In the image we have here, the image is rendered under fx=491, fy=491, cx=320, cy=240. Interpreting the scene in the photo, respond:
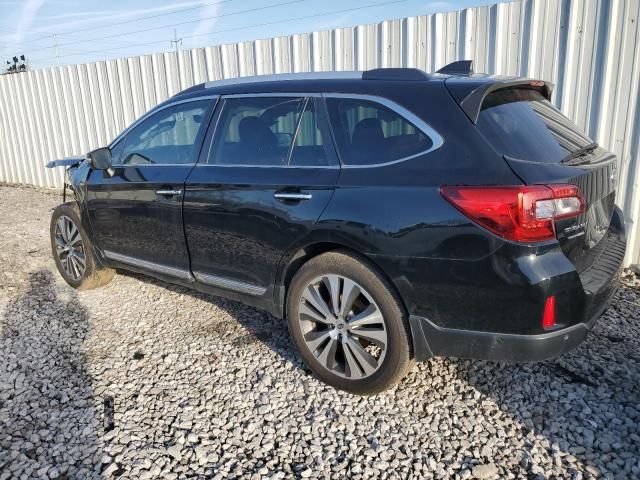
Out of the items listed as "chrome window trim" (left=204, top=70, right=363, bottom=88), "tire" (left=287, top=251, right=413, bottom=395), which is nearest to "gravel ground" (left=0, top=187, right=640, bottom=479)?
"tire" (left=287, top=251, right=413, bottom=395)

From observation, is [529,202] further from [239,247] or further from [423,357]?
[239,247]

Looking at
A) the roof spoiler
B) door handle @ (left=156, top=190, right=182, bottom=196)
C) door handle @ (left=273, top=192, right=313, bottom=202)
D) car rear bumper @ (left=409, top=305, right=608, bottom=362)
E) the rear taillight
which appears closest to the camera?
the rear taillight

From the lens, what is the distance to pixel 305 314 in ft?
9.85

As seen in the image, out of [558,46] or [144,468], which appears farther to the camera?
[558,46]

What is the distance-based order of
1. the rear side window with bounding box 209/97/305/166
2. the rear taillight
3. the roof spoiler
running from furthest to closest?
the rear side window with bounding box 209/97/305/166 < the roof spoiler < the rear taillight

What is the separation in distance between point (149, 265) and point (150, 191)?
611 millimetres

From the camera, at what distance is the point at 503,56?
5.09 meters

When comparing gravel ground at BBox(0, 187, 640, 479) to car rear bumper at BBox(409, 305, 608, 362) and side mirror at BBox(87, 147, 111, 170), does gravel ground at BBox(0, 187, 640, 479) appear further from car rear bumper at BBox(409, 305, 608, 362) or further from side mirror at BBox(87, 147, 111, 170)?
side mirror at BBox(87, 147, 111, 170)

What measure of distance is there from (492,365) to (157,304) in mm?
2862

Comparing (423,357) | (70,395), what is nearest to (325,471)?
(423,357)

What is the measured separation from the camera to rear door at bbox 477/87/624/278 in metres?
2.32

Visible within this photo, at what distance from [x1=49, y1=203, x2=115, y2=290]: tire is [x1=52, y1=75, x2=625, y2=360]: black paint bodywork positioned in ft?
5.78

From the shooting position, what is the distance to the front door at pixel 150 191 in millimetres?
3592

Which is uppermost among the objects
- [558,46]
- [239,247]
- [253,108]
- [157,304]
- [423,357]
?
[558,46]
